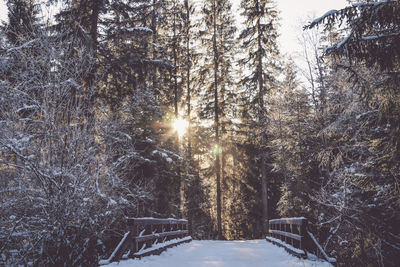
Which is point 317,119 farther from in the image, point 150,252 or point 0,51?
point 0,51

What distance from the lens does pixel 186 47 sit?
77.4ft

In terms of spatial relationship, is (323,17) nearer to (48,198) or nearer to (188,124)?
(48,198)

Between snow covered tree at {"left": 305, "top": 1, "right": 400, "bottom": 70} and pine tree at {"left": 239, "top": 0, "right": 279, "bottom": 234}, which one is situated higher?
pine tree at {"left": 239, "top": 0, "right": 279, "bottom": 234}

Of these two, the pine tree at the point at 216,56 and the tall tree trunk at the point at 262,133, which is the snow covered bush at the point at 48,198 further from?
the pine tree at the point at 216,56

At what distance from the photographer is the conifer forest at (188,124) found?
23.9ft

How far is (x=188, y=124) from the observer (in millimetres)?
22891

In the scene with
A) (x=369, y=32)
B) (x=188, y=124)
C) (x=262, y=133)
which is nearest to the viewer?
(x=369, y=32)

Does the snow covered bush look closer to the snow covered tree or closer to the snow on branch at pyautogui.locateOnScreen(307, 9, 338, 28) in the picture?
the snow on branch at pyautogui.locateOnScreen(307, 9, 338, 28)

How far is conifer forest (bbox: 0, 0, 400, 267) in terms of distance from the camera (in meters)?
7.27

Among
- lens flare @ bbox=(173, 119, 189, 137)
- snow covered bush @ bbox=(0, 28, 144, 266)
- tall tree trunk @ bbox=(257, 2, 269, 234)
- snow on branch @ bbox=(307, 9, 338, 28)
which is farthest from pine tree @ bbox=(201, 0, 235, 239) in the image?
snow on branch @ bbox=(307, 9, 338, 28)

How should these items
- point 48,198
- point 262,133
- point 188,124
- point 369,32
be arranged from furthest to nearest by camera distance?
1. point 188,124
2. point 262,133
3. point 48,198
4. point 369,32

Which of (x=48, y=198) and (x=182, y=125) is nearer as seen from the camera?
(x=48, y=198)

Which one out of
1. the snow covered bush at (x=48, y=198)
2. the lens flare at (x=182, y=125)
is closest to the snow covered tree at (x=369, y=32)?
the snow covered bush at (x=48, y=198)

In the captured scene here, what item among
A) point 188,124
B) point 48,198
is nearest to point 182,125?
point 188,124
